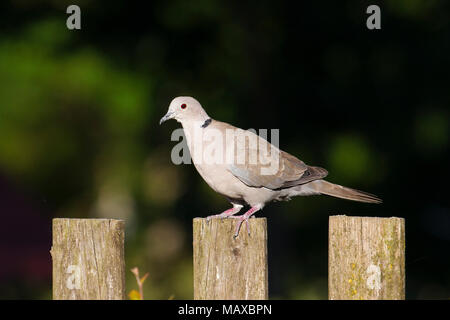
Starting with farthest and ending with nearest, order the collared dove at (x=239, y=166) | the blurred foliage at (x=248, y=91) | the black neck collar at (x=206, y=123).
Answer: the blurred foliage at (x=248, y=91)
the black neck collar at (x=206, y=123)
the collared dove at (x=239, y=166)

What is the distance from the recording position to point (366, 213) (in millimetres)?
9000

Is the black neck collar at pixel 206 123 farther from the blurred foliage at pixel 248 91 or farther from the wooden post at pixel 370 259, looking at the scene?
the blurred foliage at pixel 248 91

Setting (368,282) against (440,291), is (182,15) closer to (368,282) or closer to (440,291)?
(440,291)

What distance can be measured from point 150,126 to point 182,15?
145 cm

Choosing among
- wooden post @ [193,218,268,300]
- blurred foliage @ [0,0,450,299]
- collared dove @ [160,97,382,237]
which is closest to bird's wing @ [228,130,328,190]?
collared dove @ [160,97,382,237]

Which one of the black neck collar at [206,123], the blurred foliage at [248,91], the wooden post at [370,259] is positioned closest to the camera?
the wooden post at [370,259]

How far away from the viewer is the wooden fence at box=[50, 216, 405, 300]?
2773 millimetres

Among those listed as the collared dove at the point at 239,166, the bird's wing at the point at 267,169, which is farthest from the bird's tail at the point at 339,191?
the bird's wing at the point at 267,169

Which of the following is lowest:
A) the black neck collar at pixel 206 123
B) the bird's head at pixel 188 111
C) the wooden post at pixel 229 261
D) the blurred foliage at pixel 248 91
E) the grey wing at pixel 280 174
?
the wooden post at pixel 229 261

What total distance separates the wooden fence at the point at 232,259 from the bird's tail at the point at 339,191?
4.09 feet

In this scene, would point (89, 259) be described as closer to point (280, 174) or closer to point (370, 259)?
point (370, 259)

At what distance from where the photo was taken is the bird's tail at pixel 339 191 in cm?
410

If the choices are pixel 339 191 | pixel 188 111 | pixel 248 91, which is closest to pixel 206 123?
pixel 188 111

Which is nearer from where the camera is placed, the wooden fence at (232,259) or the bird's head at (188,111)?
the wooden fence at (232,259)
